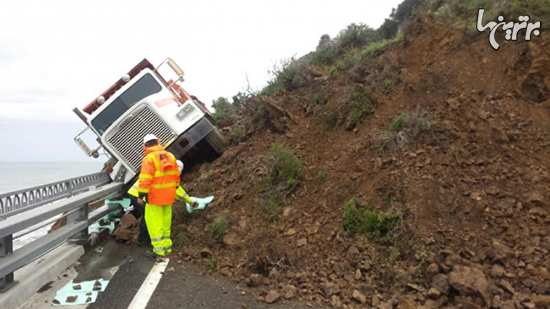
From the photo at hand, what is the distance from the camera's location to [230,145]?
8.35 m

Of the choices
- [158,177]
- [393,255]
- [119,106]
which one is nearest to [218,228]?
[158,177]

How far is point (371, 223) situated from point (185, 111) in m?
4.54

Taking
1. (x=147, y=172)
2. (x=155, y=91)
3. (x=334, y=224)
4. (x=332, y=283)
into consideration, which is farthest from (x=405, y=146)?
(x=155, y=91)

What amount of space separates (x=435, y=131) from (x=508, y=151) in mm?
967

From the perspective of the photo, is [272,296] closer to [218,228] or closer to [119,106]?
[218,228]

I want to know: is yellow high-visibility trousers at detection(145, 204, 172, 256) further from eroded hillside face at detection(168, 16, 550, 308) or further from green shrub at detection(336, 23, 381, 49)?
green shrub at detection(336, 23, 381, 49)

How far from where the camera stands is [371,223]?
14.8 ft

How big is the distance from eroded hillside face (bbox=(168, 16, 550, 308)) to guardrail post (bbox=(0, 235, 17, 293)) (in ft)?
6.35

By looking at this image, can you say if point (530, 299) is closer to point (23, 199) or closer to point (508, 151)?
point (508, 151)

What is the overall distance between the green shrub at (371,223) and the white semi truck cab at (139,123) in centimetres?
378

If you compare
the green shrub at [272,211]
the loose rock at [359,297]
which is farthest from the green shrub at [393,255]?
the green shrub at [272,211]

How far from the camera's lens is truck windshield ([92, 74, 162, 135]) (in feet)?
25.6

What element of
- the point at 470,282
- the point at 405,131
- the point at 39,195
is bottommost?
the point at 470,282

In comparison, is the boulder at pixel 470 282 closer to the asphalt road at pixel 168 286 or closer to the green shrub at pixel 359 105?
the asphalt road at pixel 168 286
